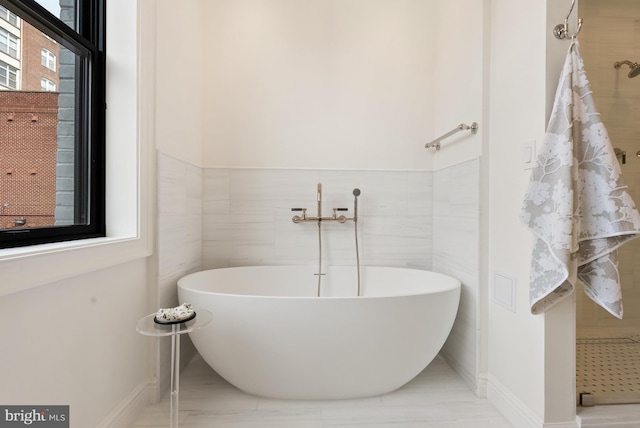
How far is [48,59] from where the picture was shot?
1.26 m

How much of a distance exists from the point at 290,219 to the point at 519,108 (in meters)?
1.53

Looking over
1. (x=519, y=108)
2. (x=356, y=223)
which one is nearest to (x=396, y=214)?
(x=356, y=223)

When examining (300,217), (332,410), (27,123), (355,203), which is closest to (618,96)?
(355,203)

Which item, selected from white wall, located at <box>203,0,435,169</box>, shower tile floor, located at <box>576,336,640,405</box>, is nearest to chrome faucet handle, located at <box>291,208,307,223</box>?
white wall, located at <box>203,0,435,169</box>

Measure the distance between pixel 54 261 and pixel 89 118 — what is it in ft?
2.51

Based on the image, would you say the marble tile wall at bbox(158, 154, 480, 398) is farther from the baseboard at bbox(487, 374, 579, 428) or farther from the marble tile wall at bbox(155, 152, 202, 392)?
the baseboard at bbox(487, 374, 579, 428)

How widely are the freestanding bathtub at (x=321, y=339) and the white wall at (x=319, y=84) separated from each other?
1.15 m

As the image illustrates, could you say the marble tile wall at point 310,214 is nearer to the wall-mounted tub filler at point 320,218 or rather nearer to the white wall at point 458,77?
the wall-mounted tub filler at point 320,218

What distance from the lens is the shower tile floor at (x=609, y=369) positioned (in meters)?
1.48

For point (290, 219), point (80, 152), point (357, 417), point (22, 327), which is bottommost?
point (357, 417)

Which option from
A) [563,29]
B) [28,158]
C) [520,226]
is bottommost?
[520,226]

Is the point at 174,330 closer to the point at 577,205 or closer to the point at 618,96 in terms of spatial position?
the point at 577,205

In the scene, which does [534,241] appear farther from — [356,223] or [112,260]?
[112,260]

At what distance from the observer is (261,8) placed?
2.35 m
